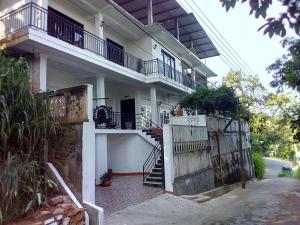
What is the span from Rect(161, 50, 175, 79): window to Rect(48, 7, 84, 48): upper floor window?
6597mm

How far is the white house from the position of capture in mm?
11109

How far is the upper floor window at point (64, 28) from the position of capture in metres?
12.7

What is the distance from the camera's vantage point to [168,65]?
2022 centimetres

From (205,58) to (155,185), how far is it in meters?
20.4

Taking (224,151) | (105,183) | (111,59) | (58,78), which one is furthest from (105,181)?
(224,151)

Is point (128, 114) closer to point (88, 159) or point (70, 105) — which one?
point (70, 105)

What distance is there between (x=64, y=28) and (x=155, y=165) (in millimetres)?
7142

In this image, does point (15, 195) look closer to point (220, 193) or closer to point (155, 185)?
point (155, 185)

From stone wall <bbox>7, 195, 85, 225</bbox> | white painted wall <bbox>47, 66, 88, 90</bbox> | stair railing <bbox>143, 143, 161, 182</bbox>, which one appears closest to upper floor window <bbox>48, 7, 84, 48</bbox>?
white painted wall <bbox>47, 66, 88, 90</bbox>

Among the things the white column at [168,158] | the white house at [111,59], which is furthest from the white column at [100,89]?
the white column at [168,158]

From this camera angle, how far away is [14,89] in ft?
20.8

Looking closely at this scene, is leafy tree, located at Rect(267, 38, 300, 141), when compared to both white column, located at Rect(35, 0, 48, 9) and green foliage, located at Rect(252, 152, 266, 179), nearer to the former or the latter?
white column, located at Rect(35, 0, 48, 9)

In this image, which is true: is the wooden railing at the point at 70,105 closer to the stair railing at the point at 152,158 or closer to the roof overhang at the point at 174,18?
the stair railing at the point at 152,158

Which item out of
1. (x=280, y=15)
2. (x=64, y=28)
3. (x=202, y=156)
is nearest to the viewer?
(x=280, y=15)
